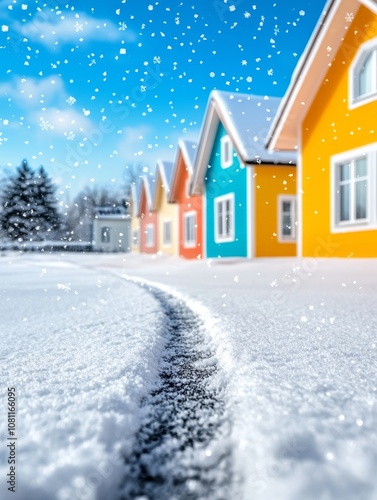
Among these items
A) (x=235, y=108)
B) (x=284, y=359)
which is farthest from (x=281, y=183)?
(x=284, y=359)

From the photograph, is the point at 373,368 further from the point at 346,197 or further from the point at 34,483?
the point at 346,197

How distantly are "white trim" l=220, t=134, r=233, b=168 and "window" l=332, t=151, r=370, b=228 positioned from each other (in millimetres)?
5244

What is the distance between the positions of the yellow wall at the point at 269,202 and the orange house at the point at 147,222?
10.8m

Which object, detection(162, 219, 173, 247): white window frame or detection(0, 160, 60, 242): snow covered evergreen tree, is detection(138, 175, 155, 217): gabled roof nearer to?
detection(162, 219, 173, 247): white window frame

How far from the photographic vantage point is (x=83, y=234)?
186 feet

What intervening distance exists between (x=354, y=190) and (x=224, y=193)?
582 centimetres

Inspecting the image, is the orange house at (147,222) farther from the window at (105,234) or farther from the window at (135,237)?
the window at (105,234)

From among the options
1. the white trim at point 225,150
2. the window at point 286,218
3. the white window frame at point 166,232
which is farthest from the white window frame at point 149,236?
the window at point 286,218

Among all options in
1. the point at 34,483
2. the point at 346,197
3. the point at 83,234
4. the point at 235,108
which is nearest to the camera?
the point at 34,483

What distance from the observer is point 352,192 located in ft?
24.1

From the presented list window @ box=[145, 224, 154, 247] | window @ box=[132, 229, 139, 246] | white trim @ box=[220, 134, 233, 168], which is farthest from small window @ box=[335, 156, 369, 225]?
window @ box=[132, 229, 139, 246]

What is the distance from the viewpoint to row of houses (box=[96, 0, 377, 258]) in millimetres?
7121

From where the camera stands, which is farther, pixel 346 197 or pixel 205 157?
pixel 205 157

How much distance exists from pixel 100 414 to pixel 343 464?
75cm
